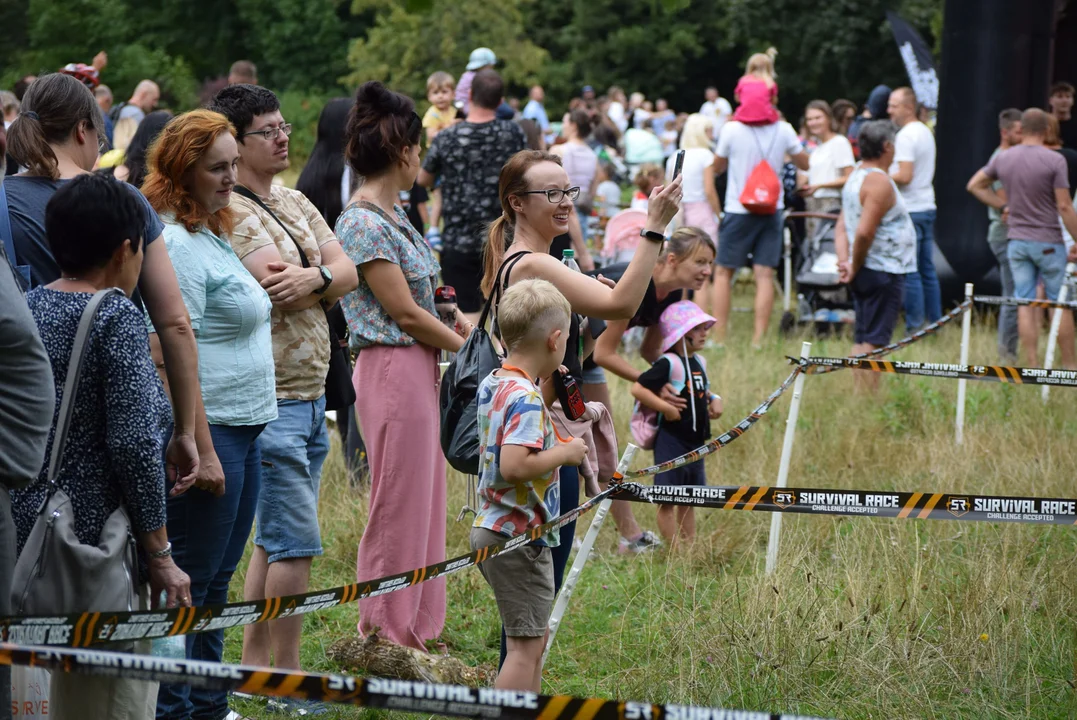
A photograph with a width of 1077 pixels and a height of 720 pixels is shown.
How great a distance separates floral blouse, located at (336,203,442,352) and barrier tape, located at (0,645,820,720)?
2535mm

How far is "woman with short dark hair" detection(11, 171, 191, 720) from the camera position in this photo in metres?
2.96

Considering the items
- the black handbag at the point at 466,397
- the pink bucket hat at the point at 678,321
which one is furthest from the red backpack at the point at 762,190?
the black handbag at the point at 466,397

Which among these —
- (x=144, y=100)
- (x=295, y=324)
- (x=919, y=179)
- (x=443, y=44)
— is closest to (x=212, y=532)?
(x=295, y=324)

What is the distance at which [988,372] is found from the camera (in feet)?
19.3

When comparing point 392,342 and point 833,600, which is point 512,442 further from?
point 833,600

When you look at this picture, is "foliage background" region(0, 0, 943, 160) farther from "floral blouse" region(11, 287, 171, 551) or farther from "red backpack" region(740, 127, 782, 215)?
"floral blouse" region(11, 287, 171, 551)

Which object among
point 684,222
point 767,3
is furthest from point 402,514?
point 767,3

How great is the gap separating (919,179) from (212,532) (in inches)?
353

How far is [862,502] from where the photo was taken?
405cm

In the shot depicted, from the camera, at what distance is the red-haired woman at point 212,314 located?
12.2 ft

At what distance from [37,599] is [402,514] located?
2040mm

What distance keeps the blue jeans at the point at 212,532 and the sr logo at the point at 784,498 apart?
1644 millimetres

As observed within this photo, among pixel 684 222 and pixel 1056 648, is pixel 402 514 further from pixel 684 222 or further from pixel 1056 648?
pixel 684 222

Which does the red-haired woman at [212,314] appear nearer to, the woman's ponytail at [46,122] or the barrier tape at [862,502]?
the woman's ponytail at [46,122]
